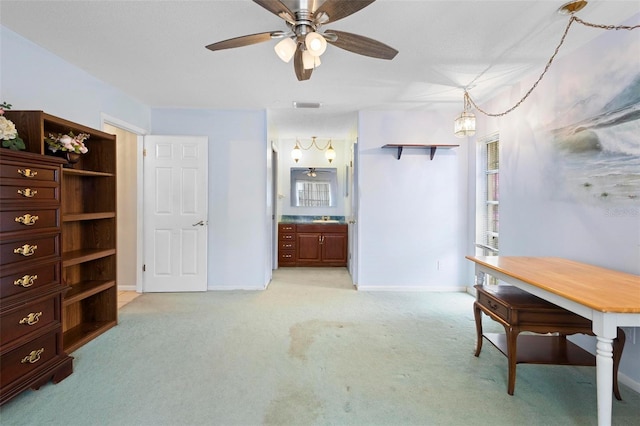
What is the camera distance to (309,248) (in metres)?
5.75

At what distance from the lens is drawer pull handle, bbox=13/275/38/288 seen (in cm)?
189

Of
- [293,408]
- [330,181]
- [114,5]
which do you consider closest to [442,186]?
[330,181]

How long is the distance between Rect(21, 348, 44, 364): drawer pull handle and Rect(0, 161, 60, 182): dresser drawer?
1.07m

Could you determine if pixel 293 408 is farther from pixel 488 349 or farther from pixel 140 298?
pixel 140 298

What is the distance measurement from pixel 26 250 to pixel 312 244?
4.18 metres

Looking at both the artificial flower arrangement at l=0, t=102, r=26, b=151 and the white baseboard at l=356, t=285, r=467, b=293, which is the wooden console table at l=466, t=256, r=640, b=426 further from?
the artificial flower arrangement at l=0, t=102, r=26, b=151

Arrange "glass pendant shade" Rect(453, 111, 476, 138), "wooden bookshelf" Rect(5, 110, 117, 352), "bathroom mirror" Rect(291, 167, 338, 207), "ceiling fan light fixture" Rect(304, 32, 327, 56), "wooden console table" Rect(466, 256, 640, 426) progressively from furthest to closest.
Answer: "bathroom mirror" Rect(291, 167, 338, 207)
"glass pendant shade" Rect(453, 111, 476, 138)
"wooden bookshelf" Rect(5, 110, 117, 352)
"ceiling fan light fixture" Rect(304, 32, 327, 56)
"wooden console table" Rect(466, 256, 640, 426)

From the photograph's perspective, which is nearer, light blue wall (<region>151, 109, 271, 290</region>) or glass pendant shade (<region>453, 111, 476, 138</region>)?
glass pendant shade (<region>453, 111, 476, 138</region>)

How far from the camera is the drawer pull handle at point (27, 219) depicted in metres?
1.90

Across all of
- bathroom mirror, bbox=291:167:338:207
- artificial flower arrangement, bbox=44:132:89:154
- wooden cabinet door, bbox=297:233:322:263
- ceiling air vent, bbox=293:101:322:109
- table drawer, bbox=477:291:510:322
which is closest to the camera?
table drawer, bbox=477:291:510:322

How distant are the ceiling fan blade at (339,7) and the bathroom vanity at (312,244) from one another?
14.1 feet

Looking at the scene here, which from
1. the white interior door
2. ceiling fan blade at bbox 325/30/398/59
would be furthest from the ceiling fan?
the white interior door

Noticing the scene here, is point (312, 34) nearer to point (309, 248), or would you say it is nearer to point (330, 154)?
point (330, 154)

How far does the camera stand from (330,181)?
250 inches
